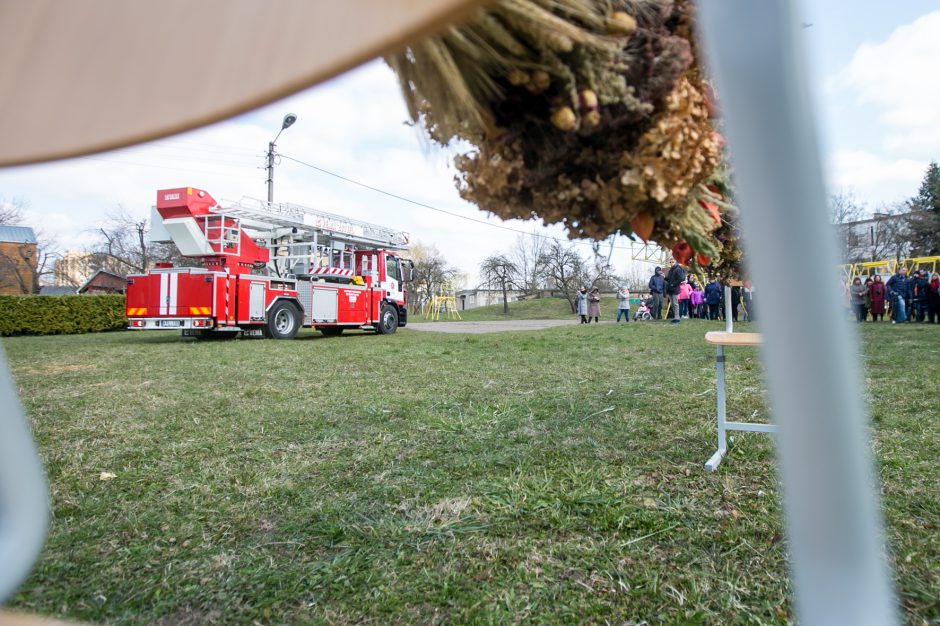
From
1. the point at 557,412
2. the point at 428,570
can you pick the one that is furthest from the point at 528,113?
the point at 557,412

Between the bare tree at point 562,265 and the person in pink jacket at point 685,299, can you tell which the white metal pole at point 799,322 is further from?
the person in pink jacket at point 685,299

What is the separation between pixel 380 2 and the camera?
1.23 feet

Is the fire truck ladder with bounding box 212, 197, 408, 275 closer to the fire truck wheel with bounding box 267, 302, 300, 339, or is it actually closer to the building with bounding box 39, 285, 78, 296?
the fire truck wheel with bounding box 267, 302, 300, 339

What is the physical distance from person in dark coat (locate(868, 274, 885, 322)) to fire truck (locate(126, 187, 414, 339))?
13.0 m

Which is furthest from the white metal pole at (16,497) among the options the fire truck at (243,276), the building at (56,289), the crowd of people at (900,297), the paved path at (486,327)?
the building at (56,289)

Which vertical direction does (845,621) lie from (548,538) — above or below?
above

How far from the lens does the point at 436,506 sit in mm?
2389

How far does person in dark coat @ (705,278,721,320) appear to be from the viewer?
1329cm

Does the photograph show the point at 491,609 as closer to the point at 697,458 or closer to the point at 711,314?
the point at 697,458

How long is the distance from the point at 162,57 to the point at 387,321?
13.8 metres

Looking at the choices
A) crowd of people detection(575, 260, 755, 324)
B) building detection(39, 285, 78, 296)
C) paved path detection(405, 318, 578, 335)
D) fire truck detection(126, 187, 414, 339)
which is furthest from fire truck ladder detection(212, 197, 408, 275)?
building detection(39, 285, 78, 296)

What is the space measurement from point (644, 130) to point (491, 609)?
4.80 feet

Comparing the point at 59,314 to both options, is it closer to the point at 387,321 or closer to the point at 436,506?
the point at 387,321

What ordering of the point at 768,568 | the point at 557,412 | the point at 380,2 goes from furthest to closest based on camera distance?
the point at 557,412 → the point at 768,568 → the point at 380,2
